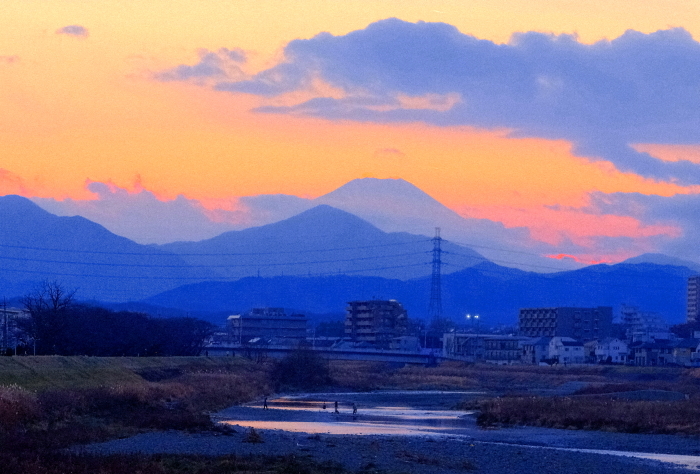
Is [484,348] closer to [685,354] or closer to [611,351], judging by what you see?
[611,351]

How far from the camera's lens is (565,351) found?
125312 mm

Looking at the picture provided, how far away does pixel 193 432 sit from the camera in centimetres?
3678

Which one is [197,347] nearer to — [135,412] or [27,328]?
[27,328]

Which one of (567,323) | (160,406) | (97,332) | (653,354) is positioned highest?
(567,323)

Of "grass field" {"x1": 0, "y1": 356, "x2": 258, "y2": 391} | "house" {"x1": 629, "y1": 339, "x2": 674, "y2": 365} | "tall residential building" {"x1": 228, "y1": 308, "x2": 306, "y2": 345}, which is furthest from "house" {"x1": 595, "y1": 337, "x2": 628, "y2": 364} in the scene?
"grass field" {"x1": 0, "y1": 356, "x2": 258, "y2": 391}

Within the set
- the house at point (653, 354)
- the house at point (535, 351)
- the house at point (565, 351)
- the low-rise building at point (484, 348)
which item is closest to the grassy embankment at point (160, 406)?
the house at point (653, 354)

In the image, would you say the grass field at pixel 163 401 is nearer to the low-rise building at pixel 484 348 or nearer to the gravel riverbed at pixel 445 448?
the gravel riverbed at pixel 445 448

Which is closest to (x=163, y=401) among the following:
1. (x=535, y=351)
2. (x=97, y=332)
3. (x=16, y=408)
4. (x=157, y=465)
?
(x=16, y=408)

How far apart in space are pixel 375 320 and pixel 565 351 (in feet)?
171

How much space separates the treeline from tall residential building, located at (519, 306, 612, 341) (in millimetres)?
69991

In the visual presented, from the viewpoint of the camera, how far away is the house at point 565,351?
12469 centimetres

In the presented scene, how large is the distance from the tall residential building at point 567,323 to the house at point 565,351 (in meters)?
28.4

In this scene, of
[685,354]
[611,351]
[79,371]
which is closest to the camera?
[79,371]

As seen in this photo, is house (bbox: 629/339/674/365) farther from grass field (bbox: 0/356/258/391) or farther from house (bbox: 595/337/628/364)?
grass field (bbox: 0/356/258/391)
